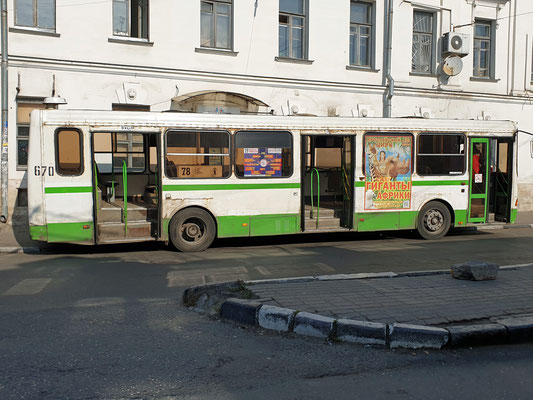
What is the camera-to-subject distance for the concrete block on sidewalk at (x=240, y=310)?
5.78 meters

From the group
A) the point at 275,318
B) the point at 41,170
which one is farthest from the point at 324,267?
the point at 41,170

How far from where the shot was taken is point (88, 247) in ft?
39.4

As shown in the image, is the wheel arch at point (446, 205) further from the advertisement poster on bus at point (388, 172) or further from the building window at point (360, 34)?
the building window at point (360, 34)

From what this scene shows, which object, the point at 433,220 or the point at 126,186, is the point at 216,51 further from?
the point at 433,220

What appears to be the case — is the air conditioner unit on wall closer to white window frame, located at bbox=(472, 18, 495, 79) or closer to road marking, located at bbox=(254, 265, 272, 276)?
white window frame, located at bbox=(472, 18, 495, 79)

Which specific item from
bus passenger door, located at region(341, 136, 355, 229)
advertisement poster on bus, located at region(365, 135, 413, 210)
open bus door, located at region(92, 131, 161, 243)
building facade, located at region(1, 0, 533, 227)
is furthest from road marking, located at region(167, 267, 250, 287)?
building facade, located at region(1, 0, 533, 227)

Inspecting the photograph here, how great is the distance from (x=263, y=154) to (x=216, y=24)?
6.95 metres

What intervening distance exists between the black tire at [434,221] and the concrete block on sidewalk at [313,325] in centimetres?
815

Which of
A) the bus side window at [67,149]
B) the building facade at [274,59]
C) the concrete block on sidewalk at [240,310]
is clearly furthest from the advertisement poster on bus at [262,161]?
the concrete block on sidewalk at [240,310]

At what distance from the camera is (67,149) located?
10383 mm

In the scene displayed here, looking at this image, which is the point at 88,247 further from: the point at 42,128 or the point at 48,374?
the point at 48,374

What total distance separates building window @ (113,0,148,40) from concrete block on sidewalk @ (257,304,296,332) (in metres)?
12.3

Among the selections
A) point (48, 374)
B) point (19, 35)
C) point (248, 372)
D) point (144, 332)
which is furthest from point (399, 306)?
point (19, 35)

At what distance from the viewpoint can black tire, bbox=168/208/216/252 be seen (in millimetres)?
11102
